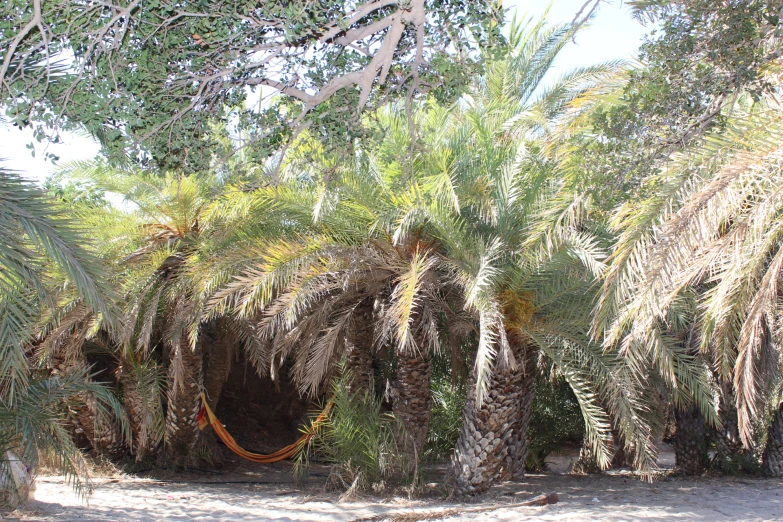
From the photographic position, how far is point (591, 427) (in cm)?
745

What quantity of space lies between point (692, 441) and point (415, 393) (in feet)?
14.2

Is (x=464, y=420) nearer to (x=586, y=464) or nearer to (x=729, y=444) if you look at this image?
(x=586, y=464)

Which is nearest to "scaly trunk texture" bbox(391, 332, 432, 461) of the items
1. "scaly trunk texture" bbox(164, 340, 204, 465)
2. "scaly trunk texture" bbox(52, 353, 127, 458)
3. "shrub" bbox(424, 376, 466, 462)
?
"shrub" bbox(424, 376, 466, 462)

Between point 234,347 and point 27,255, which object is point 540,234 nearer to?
point 27,255

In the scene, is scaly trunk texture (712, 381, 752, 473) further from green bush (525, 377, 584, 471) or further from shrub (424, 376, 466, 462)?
shrub (424, 376, 466, 462)

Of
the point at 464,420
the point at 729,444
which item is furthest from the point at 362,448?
the point at 729,444

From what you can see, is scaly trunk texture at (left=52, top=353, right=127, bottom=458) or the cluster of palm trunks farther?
scaly trunk texture at (left=52, top=353, right=127, bottom=458)

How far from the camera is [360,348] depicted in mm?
9516

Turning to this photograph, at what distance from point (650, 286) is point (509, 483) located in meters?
4.96

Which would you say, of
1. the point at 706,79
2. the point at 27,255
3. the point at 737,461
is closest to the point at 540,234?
the point at 706,79

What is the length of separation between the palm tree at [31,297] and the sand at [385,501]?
38.6 inches

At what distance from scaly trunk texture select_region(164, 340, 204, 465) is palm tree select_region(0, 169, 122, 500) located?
3.15m

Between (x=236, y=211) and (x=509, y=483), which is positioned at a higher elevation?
(x=236, y=211)

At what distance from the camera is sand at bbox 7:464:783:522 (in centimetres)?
730
